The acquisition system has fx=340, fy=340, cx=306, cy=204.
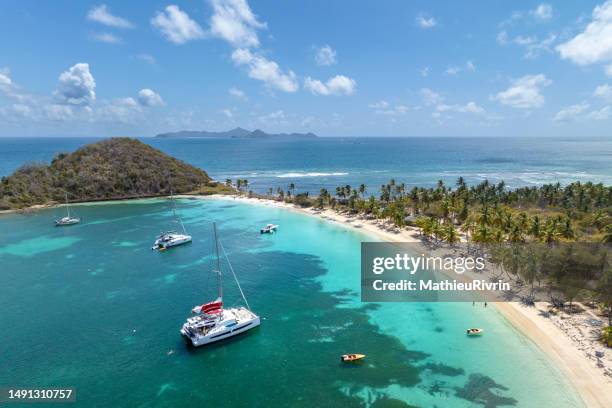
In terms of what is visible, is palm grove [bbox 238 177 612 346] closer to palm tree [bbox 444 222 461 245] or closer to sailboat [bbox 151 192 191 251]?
palm tree [bbox 444 222 461 245]

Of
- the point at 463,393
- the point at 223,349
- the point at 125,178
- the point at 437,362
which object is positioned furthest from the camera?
the point at 125,178

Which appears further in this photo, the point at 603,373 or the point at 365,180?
the point at 365,180

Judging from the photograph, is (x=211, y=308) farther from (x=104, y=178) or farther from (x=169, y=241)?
(x=104, y=178)

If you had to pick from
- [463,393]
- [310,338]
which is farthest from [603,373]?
[310,338]

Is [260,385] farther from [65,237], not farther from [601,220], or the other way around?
[601,220]

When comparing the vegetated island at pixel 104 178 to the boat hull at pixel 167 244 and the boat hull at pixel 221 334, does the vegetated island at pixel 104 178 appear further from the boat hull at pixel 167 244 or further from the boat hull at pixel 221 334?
the boat hull at pixel 221 334

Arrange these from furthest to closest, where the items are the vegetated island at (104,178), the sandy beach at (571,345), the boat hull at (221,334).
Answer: the vegetated island at (104,178) < the boat hull at (221,334) < the sandy beach at (571,345)

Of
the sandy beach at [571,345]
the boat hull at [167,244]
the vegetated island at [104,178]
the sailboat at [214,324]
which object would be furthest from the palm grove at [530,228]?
the vegetated island at [104,178]
